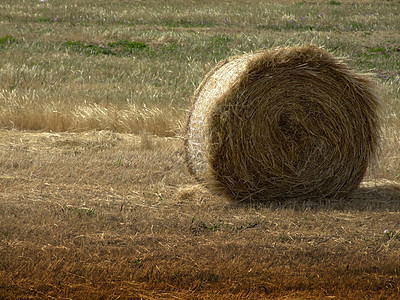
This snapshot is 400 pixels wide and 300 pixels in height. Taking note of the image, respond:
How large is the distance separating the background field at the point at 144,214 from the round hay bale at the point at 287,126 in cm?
23

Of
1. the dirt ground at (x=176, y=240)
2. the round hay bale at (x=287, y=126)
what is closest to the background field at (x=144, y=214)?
the dirt ground at (x=176, y=240)

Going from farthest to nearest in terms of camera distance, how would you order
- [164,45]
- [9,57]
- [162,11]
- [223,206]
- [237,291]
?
1. [162,11]
2. [164,45]
3. [9,57]
4. [223,206]
5. [237,291]

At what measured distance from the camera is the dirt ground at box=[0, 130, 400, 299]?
380cm

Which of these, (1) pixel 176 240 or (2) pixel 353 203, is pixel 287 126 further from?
(1) pixel 176 240

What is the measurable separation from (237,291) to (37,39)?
15787 mm

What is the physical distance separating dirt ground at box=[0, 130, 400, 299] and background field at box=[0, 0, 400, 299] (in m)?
0.01

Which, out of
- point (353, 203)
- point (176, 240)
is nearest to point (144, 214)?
point (176, 240)

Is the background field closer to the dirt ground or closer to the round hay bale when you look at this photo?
the dirt ground

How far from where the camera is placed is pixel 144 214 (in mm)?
5062

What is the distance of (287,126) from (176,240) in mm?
1966

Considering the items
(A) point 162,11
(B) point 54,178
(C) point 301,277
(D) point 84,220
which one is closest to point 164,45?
(A) point 162,11

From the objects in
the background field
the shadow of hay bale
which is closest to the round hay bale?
the shadow of hay bale

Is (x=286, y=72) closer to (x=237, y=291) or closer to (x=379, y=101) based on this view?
(x=379, y=101)

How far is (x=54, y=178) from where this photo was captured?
6.23 meters
